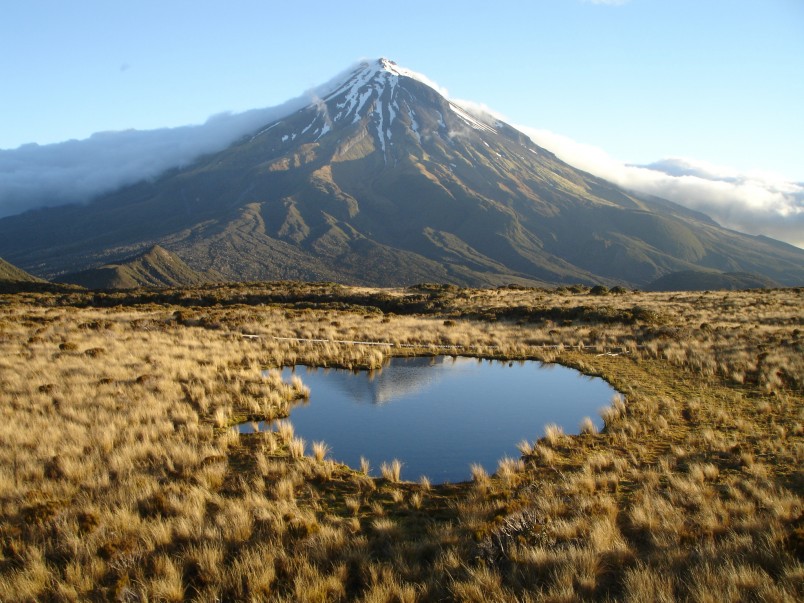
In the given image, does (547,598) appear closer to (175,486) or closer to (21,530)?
(175,486)

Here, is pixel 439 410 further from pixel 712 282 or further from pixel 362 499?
pixel 712 282

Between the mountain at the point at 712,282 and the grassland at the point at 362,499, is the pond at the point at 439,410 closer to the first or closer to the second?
the grassland at the point at 362,499

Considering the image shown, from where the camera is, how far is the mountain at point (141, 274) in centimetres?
10665

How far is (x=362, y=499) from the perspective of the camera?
9.01 m

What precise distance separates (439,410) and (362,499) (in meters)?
6.36

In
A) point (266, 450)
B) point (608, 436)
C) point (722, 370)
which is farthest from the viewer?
point (722, 370)

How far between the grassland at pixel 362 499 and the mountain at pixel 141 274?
291 feet

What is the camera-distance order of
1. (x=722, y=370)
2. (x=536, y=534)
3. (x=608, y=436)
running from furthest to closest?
(x=722, y=370) < (x=608, y=436) < (x=536, y=534)

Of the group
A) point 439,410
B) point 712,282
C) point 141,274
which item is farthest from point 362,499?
point 712,282

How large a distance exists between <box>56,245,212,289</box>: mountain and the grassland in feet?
291

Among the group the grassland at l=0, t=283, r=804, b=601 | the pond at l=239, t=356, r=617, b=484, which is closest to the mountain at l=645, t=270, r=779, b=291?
the pond at l=239, t=356, r=617, b=484

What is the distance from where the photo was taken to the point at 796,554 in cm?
631

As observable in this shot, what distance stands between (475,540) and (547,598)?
5.22 ft

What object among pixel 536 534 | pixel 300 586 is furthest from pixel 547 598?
pixel 300 586
